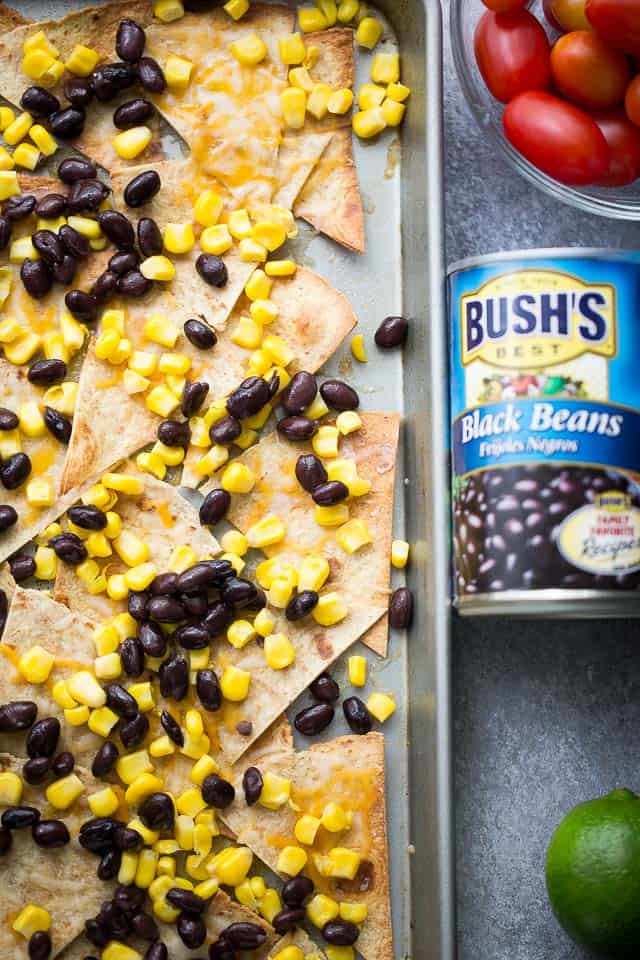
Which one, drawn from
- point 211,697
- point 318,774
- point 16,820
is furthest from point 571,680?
point 16,820

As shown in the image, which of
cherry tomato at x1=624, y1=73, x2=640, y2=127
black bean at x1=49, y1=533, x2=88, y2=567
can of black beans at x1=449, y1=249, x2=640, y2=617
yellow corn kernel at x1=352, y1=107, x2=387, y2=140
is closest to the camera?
can of black beans at x1=449, y1=249, x2=640, y2=617

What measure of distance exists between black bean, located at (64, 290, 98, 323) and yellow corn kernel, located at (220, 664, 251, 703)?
1.91 ft

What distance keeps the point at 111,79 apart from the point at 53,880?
4.00 ft

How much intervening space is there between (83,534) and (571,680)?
0.79 m

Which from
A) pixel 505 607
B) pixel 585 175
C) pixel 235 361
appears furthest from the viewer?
pixel 235 361

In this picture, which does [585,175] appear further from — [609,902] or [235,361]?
[609,902]

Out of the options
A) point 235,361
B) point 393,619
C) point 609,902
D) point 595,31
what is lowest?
point 609,902

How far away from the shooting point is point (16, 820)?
5.83ft

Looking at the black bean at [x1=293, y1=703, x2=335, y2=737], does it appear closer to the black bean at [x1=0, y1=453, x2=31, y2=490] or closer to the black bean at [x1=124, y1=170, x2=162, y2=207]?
the black bean at [x1=0, y1=453, x2=31, y2=490]

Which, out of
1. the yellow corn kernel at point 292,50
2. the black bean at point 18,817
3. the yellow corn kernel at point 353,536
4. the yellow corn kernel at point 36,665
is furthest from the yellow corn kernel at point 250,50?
the black bean at point 18,817

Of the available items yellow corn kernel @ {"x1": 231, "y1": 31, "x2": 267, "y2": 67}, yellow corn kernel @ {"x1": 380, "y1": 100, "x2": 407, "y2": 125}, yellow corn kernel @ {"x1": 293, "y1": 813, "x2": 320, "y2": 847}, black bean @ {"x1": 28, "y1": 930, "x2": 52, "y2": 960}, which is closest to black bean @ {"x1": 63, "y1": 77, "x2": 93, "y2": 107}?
yellow corn kernel @ {"x1": 231, "y1": 31, "x2": 267, "y2": 67}

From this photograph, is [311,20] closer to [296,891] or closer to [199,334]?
[199,334]

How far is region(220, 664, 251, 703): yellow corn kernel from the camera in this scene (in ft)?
5.98

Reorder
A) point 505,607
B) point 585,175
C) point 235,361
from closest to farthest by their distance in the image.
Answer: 1. point 505,607
2. point 585,175
3. point 235,361
